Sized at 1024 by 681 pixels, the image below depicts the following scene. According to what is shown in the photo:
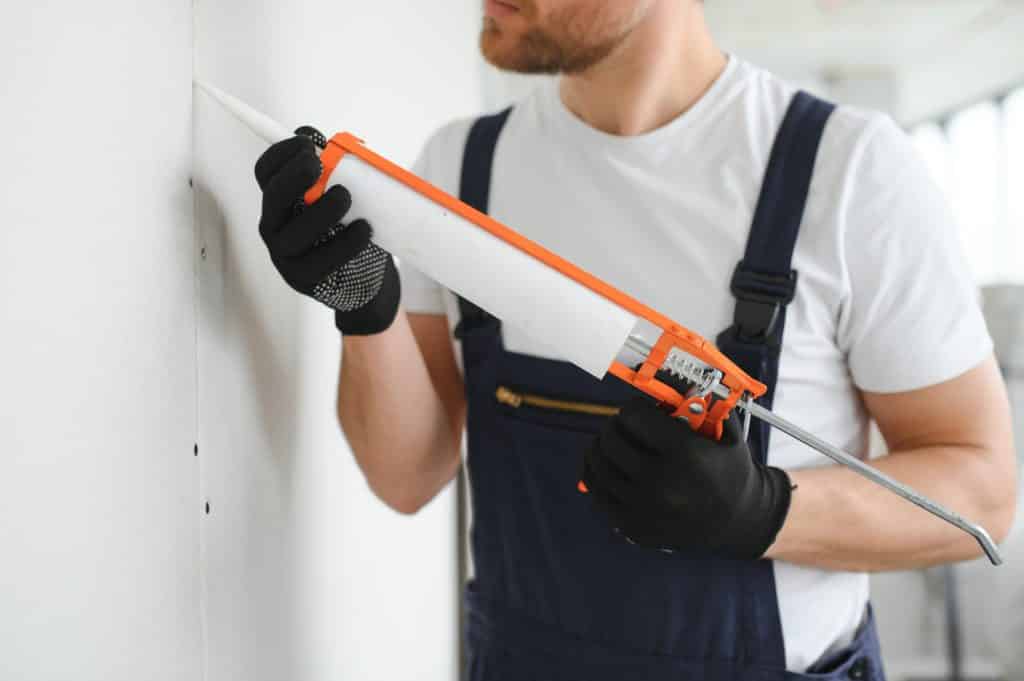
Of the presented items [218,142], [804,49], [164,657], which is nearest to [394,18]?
[218,142]

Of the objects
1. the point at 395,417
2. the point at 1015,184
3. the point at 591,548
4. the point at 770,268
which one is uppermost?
the point at 1015,184

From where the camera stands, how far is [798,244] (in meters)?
0.82

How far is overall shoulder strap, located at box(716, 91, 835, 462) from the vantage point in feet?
2.59

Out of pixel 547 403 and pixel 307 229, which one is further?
pixel 547 403

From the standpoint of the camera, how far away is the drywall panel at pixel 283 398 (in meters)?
0.65

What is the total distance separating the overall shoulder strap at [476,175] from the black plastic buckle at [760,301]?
0.25m

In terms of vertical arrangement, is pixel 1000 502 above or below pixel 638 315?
below

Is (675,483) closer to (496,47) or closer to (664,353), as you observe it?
(664,353)

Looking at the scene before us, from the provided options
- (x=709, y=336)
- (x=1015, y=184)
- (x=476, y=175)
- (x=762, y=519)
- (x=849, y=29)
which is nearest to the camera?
(x=762, y=519)

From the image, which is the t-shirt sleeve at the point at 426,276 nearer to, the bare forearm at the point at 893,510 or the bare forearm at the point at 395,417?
the bare forearm at the point at 395,417

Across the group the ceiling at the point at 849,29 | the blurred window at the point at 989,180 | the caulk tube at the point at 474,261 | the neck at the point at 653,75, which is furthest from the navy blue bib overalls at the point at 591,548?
the blurred window at the point at 989,180

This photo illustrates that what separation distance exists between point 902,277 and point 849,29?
222 inches

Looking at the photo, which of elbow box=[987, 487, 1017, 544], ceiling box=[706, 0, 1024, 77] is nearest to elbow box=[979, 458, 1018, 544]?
elbow box=[987, 487, 1017, 544]

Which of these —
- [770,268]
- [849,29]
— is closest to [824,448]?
[770,268]
